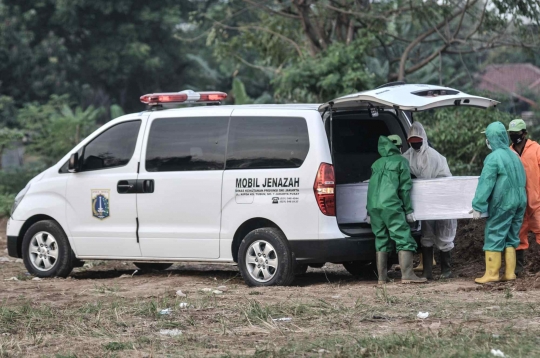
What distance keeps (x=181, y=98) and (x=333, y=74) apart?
770 centimetres

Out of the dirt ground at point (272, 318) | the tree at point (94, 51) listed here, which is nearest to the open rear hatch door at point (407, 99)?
the dirt ground at point (272, 318)

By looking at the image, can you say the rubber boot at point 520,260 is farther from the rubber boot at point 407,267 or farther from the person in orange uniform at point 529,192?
the rubber boot at point 407,267

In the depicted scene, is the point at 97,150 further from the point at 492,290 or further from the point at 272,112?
the point at 492,290

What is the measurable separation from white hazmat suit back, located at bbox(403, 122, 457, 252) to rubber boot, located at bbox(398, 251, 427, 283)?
1.50 ft

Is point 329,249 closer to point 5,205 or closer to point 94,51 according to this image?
point 5,205

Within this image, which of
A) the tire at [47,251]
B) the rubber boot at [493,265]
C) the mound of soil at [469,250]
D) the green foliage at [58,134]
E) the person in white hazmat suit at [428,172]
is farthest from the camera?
the green foliage at [58,134]

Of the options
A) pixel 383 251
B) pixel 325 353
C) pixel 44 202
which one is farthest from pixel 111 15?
pixel 325 353

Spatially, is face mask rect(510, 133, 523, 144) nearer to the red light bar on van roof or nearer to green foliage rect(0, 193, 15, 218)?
the red light bar on van roof

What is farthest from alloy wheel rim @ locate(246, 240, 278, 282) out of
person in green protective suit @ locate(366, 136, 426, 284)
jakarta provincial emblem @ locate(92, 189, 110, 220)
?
jakarta provincial emblem @ locate(92, 189, 110, 220)

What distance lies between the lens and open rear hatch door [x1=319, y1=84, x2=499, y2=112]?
28.8 ft

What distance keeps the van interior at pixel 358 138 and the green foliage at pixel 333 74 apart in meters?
7.75

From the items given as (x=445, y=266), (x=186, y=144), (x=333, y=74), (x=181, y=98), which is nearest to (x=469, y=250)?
(x=445, y=266)

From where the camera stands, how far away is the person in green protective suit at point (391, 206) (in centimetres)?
894

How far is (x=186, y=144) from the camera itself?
9.73 meters
